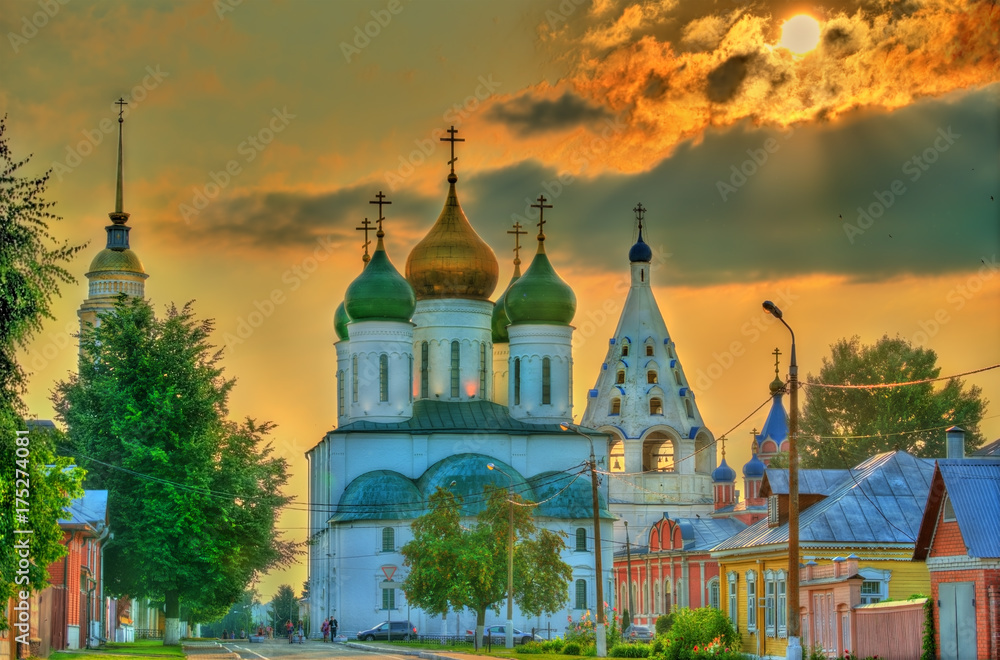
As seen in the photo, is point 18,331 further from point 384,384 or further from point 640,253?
point 640,253

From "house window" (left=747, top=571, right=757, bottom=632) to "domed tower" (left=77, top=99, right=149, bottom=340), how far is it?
5323 centimetres

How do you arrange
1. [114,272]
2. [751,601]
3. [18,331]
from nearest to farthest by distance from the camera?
[18,331], [751,601], [114,272]

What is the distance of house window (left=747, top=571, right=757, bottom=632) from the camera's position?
38.7 metres

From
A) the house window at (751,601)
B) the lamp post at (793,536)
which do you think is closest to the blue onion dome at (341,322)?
the house window at (751,601)

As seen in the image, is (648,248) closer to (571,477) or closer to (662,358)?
(662,358)

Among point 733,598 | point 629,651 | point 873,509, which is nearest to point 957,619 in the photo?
point 873,509

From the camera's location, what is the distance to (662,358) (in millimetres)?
90875

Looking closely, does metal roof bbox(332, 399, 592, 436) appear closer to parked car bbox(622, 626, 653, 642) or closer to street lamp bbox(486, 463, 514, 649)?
parked car bbox(622, 626, 653, 642)

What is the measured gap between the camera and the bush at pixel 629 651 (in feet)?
131

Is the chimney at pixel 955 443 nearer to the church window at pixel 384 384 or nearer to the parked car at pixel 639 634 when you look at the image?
the parked car at pixel 639 634

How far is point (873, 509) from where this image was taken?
119 feet

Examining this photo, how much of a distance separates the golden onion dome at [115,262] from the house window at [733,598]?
5313 centimetres

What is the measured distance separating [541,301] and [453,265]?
4.82 meters

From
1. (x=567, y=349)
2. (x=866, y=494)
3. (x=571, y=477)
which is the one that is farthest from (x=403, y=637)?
(x=866, y=494)
